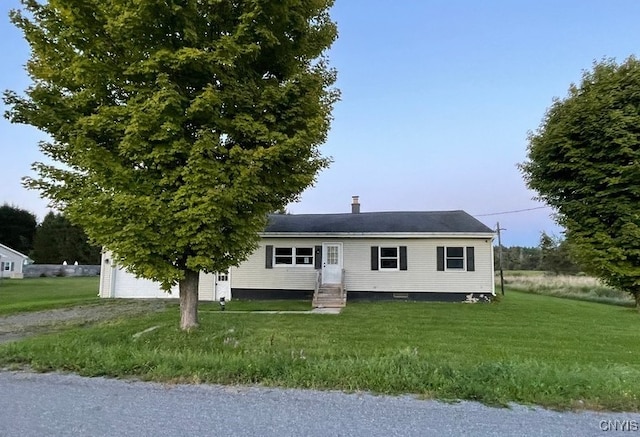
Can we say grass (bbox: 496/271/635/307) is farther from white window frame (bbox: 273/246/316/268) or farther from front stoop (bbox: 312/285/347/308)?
white window frame (bbox: 273/246/316/268)

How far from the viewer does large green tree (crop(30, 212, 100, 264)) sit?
48.2m

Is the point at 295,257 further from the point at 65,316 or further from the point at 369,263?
the point at 65,316

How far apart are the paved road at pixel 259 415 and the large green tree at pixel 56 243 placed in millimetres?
50631

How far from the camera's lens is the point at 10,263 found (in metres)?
37.8

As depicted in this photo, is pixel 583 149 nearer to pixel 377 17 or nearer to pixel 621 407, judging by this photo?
pixel 377 17

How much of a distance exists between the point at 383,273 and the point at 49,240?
1855 inches

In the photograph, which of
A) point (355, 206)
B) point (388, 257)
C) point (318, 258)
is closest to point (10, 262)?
point (355, 206)

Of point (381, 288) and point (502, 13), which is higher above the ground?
point (502, 13)

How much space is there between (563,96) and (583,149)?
247 centimetres

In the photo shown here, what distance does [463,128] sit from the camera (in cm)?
1709

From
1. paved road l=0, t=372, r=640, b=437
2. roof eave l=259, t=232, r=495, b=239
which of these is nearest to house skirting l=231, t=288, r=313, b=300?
roof eave l=259, t=232, r=495, b=239

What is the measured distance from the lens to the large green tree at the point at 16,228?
49.8m

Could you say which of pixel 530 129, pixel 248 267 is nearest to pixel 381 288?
pixel 248 267

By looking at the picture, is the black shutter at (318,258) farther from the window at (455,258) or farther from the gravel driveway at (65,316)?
the gravel driveway at (65,316)
